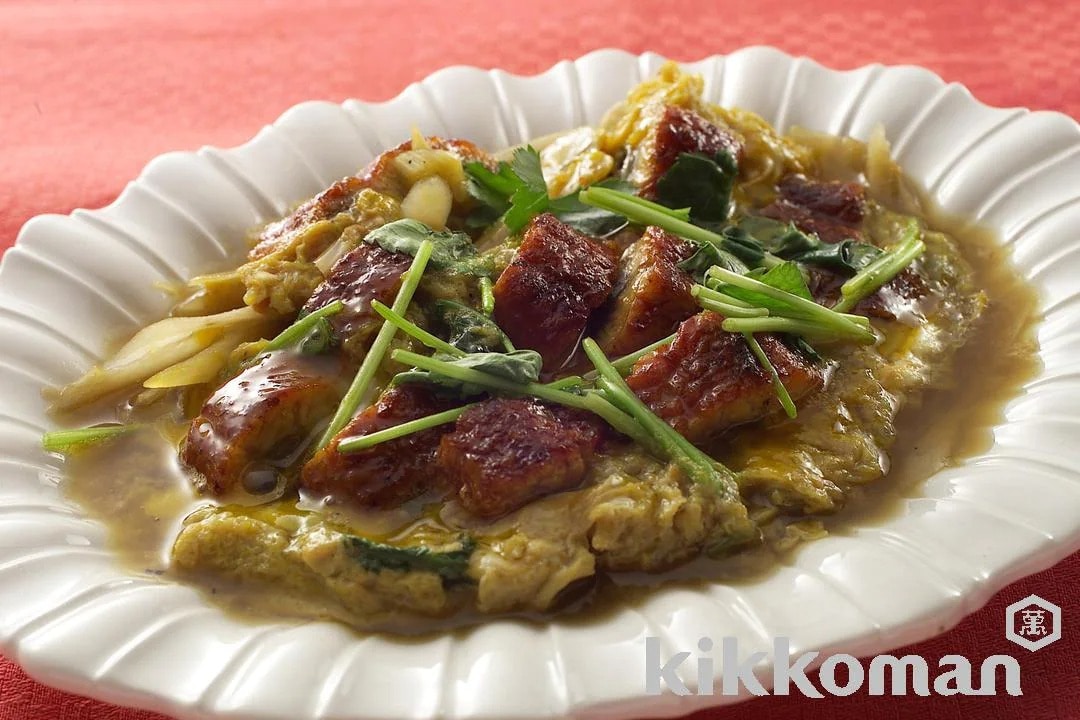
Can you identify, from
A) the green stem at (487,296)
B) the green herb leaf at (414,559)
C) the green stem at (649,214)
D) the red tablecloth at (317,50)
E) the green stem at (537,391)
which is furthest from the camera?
the red tablecloth at (317,50)

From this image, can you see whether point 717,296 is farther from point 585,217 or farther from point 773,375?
point 585,217

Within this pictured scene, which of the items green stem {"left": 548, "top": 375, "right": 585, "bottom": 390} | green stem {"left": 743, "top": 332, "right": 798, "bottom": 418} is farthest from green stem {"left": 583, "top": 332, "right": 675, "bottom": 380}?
green stem {"left": 743, "top": 332, "right": 798, "bottom": 418}

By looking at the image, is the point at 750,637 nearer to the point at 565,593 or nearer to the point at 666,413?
the point at 565,593

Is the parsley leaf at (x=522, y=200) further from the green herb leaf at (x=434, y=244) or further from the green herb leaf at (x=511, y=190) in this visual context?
the green herb leaf at (x=434, y=244)

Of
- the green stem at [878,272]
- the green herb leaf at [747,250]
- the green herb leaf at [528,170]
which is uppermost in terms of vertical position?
the green herb leaf at [528,170]

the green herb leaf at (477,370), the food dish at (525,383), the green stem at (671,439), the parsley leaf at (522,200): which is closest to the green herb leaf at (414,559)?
the food dish at (525,383)
